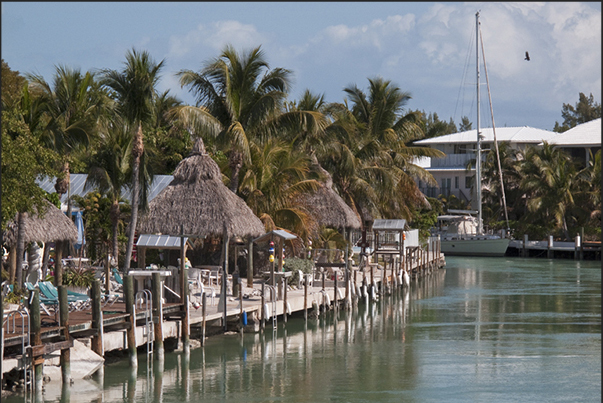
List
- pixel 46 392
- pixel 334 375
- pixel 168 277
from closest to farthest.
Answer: pixel 46 392 < pixel 334 375 < pixel 168 277

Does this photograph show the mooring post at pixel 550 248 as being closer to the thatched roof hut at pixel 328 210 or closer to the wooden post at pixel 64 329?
the thatched roof hut at pixel 328 210

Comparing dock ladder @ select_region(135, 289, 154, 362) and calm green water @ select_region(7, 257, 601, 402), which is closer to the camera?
calm green water @ select_region(7, 257, 601, 402)

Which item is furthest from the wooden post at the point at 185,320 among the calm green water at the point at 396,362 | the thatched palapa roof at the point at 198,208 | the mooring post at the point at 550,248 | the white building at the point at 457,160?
the white building at the point at 457,160

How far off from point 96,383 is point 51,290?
2.04 meters

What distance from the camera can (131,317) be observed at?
52.9 ft

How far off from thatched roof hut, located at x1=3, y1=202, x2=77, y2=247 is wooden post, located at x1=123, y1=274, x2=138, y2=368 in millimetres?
3579

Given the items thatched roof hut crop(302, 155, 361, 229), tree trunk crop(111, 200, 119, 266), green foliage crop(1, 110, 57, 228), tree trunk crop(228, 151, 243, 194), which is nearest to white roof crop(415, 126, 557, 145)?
thatched roof hut crop(302, 155, 361, 229)

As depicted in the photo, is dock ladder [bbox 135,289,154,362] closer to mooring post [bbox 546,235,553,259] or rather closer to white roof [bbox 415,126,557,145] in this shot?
mooring post [bbox 546,235,553,259]

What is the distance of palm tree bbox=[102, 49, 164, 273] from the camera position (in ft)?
73.1

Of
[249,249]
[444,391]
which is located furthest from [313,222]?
[444,391]

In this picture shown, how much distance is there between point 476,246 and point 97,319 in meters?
48.5

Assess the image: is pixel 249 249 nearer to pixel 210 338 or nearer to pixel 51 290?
pixel 210 338

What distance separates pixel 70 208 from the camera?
25578mm

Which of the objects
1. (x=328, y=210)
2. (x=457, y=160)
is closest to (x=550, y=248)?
(x=457, y=160)
